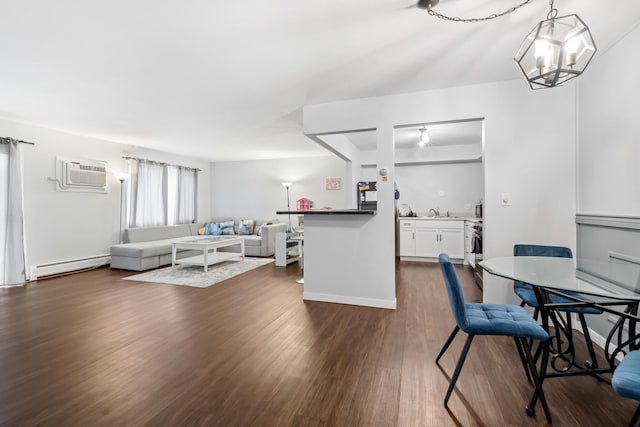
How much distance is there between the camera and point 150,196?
6469 mm

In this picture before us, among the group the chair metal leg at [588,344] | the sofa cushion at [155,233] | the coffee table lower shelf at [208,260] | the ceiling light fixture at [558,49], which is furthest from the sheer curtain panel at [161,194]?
the chair metal leg at [588,344]

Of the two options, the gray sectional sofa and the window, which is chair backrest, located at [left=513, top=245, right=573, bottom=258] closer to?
the gray sectional sofa

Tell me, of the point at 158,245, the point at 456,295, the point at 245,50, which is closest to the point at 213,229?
the point at 158,245

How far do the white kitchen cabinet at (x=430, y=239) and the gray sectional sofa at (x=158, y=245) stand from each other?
9.54 feet

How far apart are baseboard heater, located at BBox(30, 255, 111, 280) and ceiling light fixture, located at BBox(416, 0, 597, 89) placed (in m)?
6.46

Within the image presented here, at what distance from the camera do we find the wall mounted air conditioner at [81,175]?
16.2 feet

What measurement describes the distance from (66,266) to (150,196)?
6.59 ft

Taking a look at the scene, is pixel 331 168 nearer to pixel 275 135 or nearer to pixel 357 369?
pixel 275 135

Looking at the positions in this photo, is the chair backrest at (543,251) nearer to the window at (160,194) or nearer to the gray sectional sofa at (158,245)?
the gray sectional sofa at (158,245)

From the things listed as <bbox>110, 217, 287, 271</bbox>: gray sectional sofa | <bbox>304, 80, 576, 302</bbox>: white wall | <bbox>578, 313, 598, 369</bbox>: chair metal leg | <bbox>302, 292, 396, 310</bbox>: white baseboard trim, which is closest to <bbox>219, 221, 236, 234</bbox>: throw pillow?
<bbox>110, 217, 287, 271</bbox>: gray sectional sofa

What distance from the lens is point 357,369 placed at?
6.73 ft

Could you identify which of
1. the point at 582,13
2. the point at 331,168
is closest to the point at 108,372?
the point at 582,13

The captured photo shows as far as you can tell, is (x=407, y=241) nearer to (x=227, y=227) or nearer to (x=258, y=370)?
(x=227, y=227)

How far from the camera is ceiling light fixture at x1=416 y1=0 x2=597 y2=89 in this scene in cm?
139
